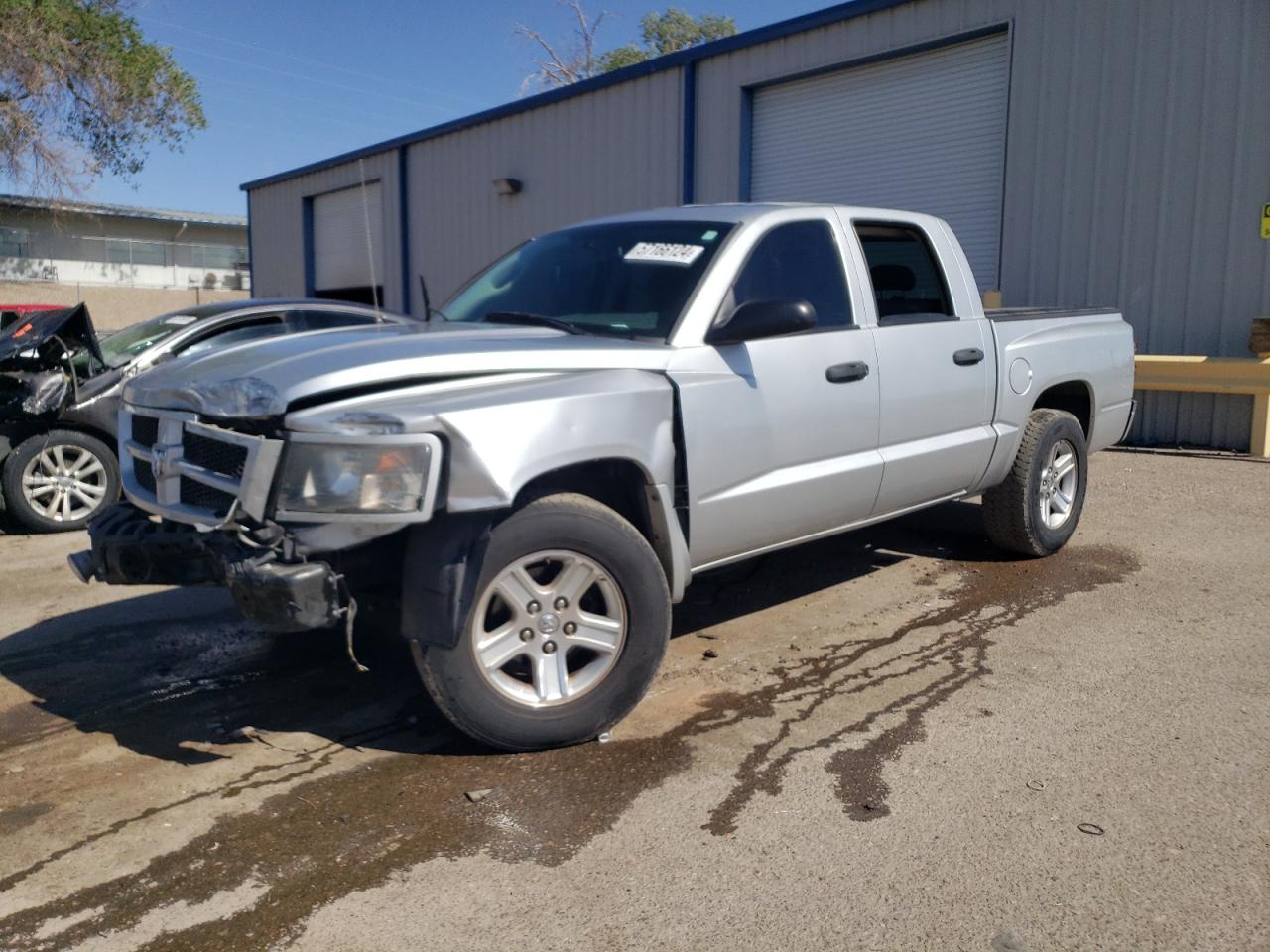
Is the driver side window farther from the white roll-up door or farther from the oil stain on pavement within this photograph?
the white roll-up door

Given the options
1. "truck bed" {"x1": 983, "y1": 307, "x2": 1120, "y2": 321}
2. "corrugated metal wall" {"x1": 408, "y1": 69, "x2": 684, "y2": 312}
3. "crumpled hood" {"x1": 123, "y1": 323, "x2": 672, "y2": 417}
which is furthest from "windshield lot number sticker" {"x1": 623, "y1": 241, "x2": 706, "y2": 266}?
"corrugated metal wall" {"x1": 408, "y1": 69, "x2": 684, "y2": 312}

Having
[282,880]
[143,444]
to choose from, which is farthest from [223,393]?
[282,880]

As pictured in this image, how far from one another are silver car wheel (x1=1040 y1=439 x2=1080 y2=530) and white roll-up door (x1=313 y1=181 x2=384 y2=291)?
18.1 meters

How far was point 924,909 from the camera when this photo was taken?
2777 millimetres

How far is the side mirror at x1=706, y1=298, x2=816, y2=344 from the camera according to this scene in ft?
13.6

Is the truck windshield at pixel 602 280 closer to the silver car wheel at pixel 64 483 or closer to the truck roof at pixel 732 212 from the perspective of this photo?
the truck roof at pixel 732 212

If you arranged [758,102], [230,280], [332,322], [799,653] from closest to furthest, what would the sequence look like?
[799,653]
[332,322]
[758,102]
[230,280]

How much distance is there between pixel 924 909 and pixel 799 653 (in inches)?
80.2

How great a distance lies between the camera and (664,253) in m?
4.60

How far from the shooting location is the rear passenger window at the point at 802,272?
4.60 m

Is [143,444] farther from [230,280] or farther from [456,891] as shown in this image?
[230,280]

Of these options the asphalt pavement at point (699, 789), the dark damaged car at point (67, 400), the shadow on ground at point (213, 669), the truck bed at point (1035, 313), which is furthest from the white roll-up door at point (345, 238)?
the asphalt pavement at point (699, 789)

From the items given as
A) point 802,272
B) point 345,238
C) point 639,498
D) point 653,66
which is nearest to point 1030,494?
point 802,272

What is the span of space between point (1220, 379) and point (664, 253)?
25.9ft
